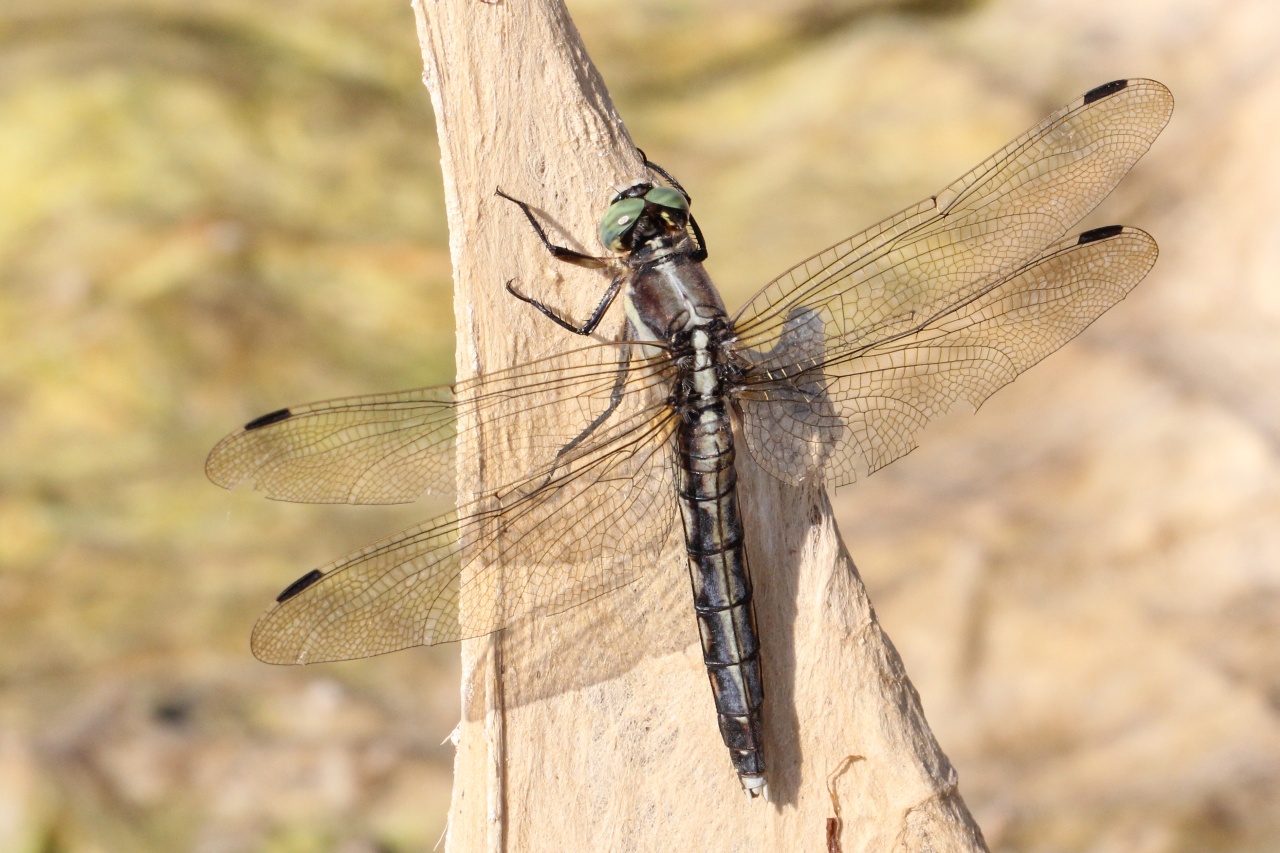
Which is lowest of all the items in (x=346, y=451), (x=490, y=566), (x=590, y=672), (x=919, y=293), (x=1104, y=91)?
(x=590, y=672)

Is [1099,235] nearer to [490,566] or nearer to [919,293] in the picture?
[919,293]

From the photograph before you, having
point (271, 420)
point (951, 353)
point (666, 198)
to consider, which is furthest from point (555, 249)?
point (951, 353)

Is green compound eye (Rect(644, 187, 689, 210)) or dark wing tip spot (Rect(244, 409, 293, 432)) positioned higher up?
green compound eye (Rect(644, 187, 689, 210))

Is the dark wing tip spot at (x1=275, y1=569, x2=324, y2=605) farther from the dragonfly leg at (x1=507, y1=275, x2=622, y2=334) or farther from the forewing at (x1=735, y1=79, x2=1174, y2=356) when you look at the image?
the forewing at (x1=735, y1=79, x2=1174, y2=356)

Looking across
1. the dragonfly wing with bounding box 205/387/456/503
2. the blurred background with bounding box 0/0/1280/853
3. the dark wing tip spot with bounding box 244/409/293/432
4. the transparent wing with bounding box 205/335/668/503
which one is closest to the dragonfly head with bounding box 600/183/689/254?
the transparent wing with bounding box 205/335/668/503

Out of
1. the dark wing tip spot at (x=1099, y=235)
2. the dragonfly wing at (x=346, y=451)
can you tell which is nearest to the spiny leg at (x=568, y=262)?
the dragonfly wing at (x=346, y=451)

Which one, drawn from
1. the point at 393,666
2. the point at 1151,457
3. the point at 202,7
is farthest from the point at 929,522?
the point at 202,7
